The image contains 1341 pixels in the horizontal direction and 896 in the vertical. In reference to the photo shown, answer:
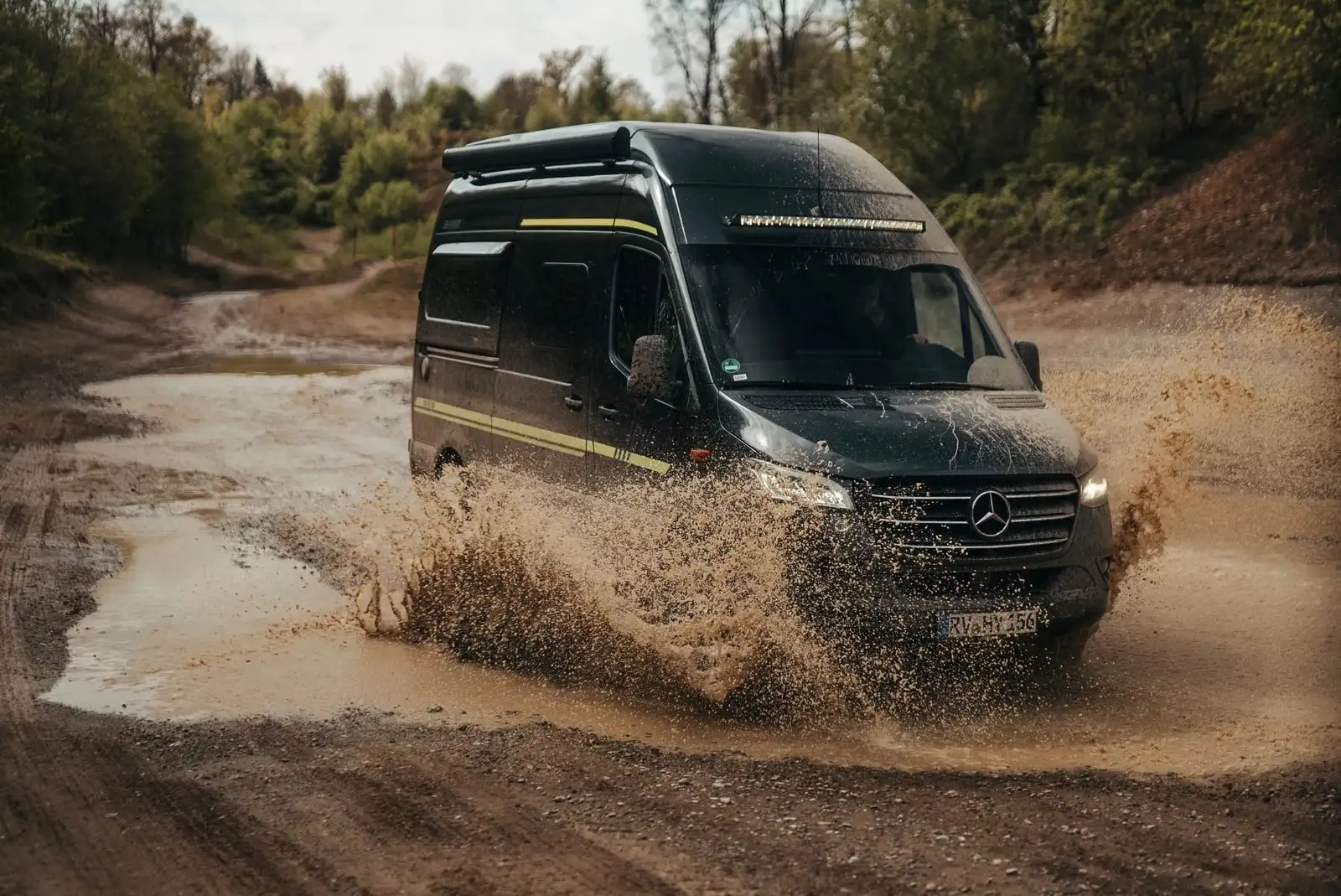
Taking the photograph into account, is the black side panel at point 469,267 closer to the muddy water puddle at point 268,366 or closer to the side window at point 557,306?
the side window at point 557,306

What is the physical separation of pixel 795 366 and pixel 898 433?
2.55 feet

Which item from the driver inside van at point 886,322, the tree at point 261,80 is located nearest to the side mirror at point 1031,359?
the driver inside van at point 886,322

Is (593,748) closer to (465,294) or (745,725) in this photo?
(745,725)

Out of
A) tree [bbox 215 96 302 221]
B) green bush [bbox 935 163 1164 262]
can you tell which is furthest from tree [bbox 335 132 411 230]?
green bush [bbox 935 163 1164 262]

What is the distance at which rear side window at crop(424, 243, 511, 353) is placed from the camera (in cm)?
886

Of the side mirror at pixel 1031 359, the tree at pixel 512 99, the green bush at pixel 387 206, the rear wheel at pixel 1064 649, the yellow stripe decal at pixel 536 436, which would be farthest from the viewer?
the tree at pixel 512 99

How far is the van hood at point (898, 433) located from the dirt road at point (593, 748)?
102cm

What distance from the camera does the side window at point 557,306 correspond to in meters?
7.84

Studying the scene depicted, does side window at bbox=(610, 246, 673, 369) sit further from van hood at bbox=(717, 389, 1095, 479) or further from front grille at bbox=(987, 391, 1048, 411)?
front grille at bbox=(987, 391, 1048, 411)

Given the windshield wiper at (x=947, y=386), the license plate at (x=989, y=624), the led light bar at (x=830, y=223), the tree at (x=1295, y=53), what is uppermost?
the tree at (x=1295, y=53)

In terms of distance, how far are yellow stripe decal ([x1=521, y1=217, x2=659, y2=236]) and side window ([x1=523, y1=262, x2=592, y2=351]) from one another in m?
0.23

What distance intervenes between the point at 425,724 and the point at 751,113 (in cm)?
5130

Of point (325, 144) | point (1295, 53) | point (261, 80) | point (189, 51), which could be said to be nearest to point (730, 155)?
point (1295, 53)

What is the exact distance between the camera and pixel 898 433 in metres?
6.30
